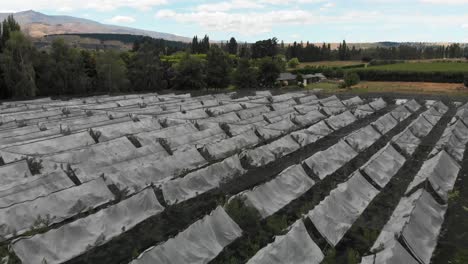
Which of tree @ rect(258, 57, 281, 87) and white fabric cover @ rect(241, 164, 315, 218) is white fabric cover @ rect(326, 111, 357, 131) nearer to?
white fabric cover @ rect(241, 164, 315, 218)

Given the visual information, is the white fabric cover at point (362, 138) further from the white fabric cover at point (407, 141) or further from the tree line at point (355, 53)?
the tree line at point (355, 53)

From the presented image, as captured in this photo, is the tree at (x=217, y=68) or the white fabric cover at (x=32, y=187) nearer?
the white fabric cover at (x=32, y=187)

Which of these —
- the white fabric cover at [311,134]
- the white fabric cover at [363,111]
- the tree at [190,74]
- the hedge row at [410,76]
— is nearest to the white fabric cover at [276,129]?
the white fabric cover at [311,134]

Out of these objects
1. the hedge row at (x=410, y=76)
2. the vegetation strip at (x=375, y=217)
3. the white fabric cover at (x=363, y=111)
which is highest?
the hedge row at (x=410, y=76)

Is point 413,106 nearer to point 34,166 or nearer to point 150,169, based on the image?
point 150,169

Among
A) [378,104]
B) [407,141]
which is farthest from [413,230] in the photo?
[378,104]

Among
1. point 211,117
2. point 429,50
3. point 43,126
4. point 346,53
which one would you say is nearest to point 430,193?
point 211,117

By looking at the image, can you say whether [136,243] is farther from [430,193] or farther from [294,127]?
[294,127]
